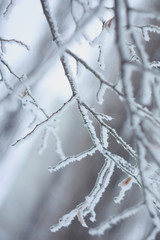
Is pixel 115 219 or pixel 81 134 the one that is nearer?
pixel 115 219

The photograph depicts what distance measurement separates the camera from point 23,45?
1.04 metres

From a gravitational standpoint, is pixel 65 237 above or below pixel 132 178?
above

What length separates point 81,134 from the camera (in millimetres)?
7762

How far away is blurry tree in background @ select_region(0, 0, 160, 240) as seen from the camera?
0.54 metres

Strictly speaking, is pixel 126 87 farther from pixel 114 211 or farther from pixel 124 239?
pixel 124 239

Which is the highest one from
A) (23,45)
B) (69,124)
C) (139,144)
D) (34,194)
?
(69,124)

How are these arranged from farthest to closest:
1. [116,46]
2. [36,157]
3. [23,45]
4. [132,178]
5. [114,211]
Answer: [36,157] → [114,211] → [23,45] → [132,178] → [116,46]

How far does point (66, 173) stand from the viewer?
7.57m

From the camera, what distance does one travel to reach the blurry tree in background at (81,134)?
54cm

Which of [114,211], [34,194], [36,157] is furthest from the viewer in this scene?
[36,157]

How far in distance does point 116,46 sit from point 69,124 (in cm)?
806

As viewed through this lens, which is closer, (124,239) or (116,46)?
(116,46)

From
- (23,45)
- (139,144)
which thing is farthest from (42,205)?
(139,144)

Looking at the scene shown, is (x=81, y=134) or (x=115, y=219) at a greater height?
(x=81, y=134)
